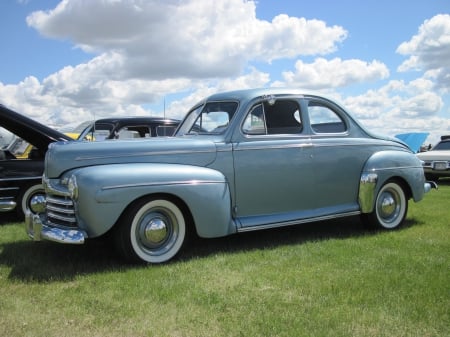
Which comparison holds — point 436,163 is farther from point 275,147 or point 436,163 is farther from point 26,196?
point 26,196

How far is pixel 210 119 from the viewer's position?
573 centimetres

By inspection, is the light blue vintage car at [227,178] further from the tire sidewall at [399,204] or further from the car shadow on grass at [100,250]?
the car shadow on grass at [100,250]

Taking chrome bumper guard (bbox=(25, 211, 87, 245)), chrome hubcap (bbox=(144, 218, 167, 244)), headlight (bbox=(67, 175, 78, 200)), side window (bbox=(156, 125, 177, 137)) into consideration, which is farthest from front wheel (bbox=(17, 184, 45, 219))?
chrome hubcap (bbox=(144, 218, 167, 244))

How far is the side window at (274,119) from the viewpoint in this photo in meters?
5.41

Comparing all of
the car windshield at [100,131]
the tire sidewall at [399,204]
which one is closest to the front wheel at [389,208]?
the tire sidewall at [399,204]

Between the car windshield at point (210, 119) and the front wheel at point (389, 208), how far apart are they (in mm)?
2304

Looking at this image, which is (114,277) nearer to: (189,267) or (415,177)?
(189,267)

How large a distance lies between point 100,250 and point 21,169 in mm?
2697

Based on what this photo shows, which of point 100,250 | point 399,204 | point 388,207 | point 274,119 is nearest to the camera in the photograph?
point 100,250

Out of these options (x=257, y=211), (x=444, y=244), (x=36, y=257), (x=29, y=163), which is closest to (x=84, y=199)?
(x=36, y=257)

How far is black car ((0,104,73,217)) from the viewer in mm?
7086

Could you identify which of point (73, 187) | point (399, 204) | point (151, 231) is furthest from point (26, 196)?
point (399, 204)

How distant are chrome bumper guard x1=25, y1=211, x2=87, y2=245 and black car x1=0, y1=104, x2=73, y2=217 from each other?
2.53 metres

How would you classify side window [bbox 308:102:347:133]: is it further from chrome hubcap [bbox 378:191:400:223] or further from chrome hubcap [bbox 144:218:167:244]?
chrome hubcap [bbox 144:218:167:244]
